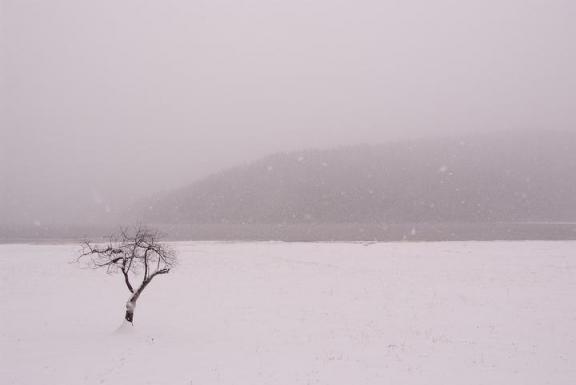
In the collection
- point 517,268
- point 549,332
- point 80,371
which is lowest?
point 80,371

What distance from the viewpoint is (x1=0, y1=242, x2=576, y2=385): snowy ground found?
18.8m

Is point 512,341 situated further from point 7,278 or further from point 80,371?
point 7,278

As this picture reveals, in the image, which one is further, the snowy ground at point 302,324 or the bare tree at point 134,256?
the bare tree at point 134,256

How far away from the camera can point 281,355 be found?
69.8 ft

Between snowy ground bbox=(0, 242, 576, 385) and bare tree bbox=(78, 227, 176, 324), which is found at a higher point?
bare tree bbox=(78, 227, 176, 324)

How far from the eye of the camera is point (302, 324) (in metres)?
27.4

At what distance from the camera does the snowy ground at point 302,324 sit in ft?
61.8

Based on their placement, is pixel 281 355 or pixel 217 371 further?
pixel 281 355

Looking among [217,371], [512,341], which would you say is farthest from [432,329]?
[217,371]

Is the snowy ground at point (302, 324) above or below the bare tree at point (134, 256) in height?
below

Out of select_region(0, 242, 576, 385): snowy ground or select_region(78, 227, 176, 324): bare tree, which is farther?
select_region(78, 227, 176, 324): bare tree

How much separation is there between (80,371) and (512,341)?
21.9 meters

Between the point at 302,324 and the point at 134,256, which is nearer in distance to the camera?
the point at 134,256

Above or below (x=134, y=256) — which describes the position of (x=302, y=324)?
below
